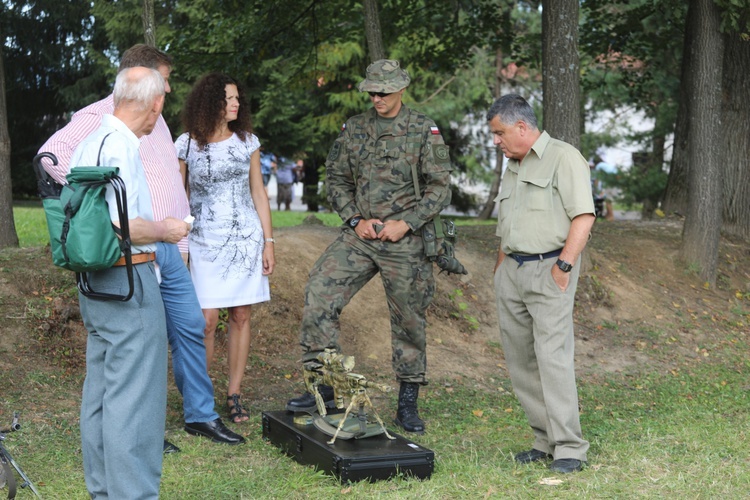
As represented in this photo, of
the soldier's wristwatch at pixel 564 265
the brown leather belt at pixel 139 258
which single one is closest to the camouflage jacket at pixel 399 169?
the soldier's wristwatch at pixel 564 265

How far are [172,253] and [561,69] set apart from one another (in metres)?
5.53

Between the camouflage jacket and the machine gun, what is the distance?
105 centimetres

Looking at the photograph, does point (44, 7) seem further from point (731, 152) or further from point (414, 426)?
point (414, 426)

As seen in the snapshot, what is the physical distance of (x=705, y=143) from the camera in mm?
10102

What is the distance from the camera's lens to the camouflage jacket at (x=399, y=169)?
18.2 ft

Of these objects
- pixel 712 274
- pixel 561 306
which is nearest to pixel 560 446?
pixel 561 306

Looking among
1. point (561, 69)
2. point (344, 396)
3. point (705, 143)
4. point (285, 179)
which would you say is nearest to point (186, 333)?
point (344, 396)

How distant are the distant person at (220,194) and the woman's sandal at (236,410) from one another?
51 centimetres

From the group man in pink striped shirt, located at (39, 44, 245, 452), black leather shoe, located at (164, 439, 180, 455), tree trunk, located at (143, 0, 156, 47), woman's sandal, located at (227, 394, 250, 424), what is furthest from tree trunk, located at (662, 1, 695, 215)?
black leather shoe, located at (164, 439, 180, 455)

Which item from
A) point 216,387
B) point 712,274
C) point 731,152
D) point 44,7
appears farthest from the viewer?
point 44,7

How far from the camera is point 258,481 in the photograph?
465 centimetres

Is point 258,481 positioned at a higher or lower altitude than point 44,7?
lower

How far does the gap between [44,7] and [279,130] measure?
703cm

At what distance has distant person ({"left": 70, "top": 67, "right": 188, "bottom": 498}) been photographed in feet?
11.7
